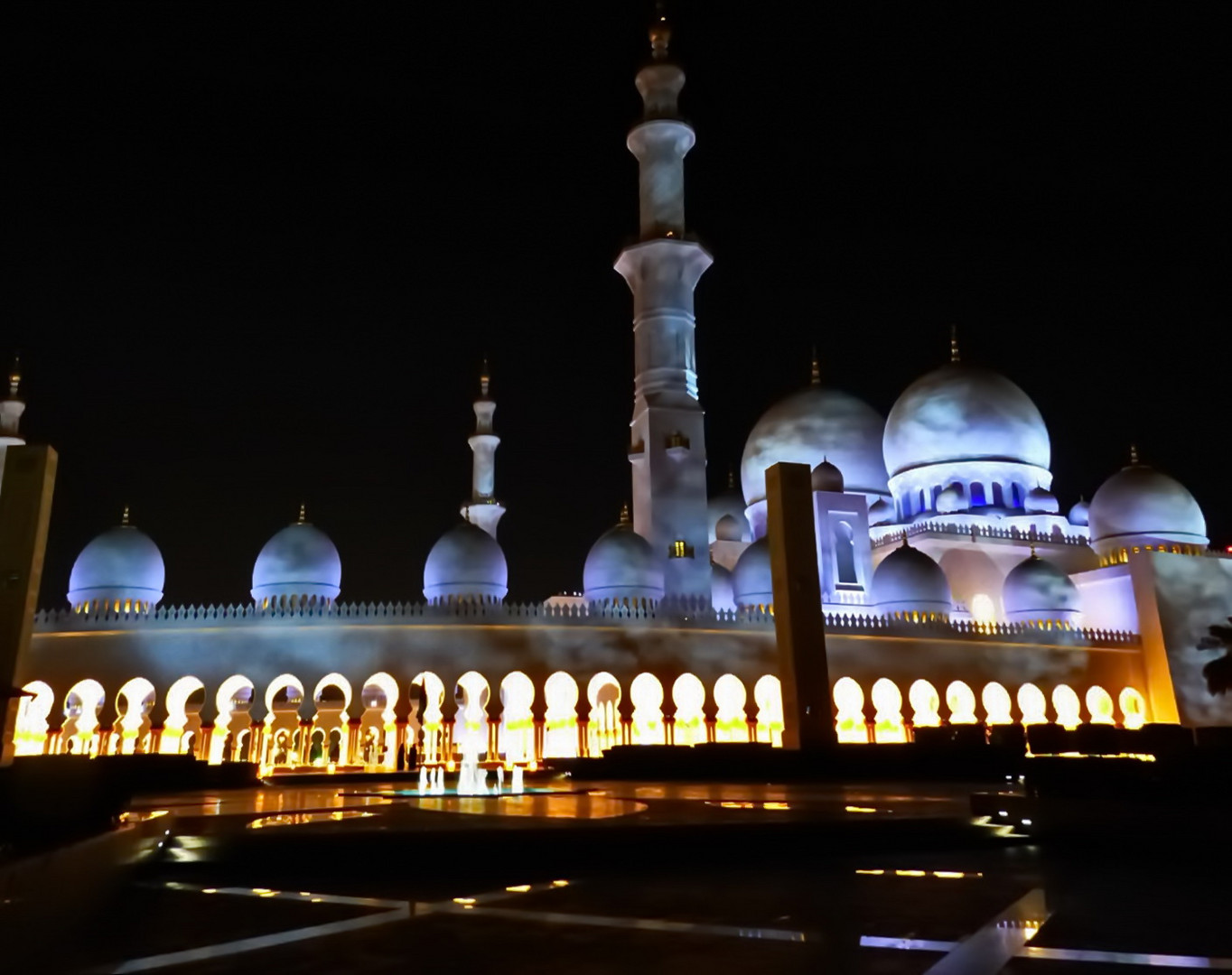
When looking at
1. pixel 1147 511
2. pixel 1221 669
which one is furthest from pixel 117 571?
pixel 1147 511

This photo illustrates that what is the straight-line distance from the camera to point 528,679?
611 inches

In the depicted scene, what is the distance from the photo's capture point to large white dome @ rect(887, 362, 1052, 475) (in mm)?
22828

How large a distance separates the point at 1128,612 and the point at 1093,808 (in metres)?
16.7

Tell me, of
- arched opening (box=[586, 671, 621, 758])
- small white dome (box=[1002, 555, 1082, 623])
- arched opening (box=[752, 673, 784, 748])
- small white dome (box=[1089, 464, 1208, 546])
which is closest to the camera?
arched opening (box=[586, 671, 621, 758])

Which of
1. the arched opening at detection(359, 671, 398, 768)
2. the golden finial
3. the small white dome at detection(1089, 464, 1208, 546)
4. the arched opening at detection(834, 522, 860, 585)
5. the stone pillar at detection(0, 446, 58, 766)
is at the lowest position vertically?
the arched opening at detection(359, 671, 398, 768)

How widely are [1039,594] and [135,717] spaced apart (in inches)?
650

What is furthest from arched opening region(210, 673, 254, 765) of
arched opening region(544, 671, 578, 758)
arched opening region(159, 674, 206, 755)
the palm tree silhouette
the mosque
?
the palm tree silhouette

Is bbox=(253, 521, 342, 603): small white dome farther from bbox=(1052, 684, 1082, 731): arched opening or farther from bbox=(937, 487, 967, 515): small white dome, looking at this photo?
bbox=(1052, 684, 1082, 731): arched opening

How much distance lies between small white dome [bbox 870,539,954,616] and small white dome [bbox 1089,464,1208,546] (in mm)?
5719

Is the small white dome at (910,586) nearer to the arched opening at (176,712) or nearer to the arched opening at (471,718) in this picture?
the arched opening at (471,718)

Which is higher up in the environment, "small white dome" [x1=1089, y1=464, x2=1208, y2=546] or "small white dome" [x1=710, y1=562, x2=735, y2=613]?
"small white dome" [x1=1089, y1=464, x2=1208, y2=546]

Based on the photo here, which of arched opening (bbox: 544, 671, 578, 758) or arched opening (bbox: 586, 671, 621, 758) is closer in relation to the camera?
arched opening (bbox: 586, 671, 621, 758)

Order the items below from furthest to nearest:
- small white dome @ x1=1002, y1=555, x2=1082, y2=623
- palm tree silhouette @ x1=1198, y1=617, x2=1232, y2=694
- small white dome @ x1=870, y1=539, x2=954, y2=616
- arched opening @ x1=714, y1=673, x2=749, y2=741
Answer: small white dome @ x1=1002, y1=555, x2=1082, y2=623 → small white dome @ x1=870, y1=539, x2=954, y2=616 → palm tree silhouette @ x1=1198, y1=617, x2=1232, y2=694 → arched opening @ x1=714, y1=673, x2=749, y2=741

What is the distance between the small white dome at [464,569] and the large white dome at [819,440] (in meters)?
8.00
